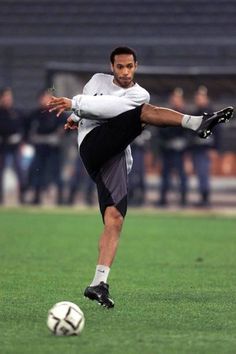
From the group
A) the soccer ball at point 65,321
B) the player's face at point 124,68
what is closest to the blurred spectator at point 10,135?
the player's face at point 124,68

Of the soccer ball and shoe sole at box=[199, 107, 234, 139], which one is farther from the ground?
shoe sole at box=[199, 107, 234, 139]

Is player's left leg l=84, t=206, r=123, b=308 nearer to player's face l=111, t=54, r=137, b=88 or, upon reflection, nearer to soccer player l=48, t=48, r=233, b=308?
soccer player l=48, t=48, r=233, b=308

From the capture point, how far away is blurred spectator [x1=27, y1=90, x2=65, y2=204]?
2119cm

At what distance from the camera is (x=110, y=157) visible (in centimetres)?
863

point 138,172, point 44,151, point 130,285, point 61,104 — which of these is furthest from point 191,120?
point 44,151

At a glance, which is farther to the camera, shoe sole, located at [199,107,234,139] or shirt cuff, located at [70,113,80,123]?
shirt cuff, located at [70,113,80,123]

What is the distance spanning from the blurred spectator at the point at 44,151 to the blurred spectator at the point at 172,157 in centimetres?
184

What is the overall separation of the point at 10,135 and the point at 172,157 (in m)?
2.92

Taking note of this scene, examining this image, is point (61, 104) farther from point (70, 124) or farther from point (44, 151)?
point (44, 151)

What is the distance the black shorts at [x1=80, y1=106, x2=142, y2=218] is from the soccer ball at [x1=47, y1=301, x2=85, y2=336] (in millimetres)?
1707

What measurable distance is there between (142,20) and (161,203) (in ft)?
24.7

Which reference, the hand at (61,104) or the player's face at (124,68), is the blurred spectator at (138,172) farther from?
the hand at (61,104)

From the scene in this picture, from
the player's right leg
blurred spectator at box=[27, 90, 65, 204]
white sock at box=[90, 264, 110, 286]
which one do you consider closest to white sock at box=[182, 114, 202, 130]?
the player's right leg

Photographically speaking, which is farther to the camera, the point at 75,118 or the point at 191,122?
the point at 75,118
